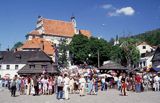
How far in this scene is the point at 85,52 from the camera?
97375mm

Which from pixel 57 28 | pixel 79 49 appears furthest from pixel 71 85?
pixel 57 28

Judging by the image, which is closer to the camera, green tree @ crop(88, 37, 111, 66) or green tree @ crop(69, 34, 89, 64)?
green tree @ crop(69, 34, 89, 64)

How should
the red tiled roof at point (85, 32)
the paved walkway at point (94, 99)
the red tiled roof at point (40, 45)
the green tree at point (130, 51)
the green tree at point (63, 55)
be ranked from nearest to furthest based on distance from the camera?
the paved walkway at point (94, 99), the green tree at point (130, 51), the green tree at point (63, 55), the red tiled roof at point (40, 45), the red tiled roof at point (85, 32)

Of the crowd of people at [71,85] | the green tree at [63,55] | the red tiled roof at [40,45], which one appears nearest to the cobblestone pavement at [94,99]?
the crowd of people at [71,85]

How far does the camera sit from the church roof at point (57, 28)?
422ft

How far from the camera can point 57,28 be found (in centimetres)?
13300

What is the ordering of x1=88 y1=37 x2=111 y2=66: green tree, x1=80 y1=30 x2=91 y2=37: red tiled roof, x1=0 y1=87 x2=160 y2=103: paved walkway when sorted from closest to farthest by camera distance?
x1=0 y1=87 x2=160 y2=103: paved walkway → x1=88 y1=37 x2=111 y2=66: green tree → x1=80 y1=30 x2=91 y2=37: red tiled roof

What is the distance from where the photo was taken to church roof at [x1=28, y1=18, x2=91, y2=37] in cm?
12862

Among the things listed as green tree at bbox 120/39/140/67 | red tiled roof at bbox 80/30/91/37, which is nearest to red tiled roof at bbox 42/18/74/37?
red tiled roof at bbox 80/30/91/37

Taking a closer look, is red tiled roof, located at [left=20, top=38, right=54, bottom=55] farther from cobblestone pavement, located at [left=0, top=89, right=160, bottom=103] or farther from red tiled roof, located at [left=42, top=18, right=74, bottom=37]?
cobblestone pavement, located at [left=0, top=89, right=160, bottom=103]

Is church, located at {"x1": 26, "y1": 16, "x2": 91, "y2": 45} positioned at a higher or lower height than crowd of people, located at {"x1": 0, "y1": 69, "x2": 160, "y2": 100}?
higher

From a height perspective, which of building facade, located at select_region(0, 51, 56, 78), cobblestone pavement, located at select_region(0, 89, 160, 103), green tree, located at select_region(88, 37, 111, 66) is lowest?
cobblestone pavement, located at select_region(0, 89, 160, 103)

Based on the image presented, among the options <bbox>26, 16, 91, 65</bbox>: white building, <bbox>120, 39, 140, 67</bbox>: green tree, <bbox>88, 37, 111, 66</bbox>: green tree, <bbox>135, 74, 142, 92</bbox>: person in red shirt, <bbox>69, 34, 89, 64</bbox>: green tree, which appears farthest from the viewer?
<bbox>26, 16, 91, 65</bbox>: white building

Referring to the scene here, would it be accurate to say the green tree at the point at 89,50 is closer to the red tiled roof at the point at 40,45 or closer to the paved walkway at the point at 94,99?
Answer: the red tiled roof at the point at 40,45
